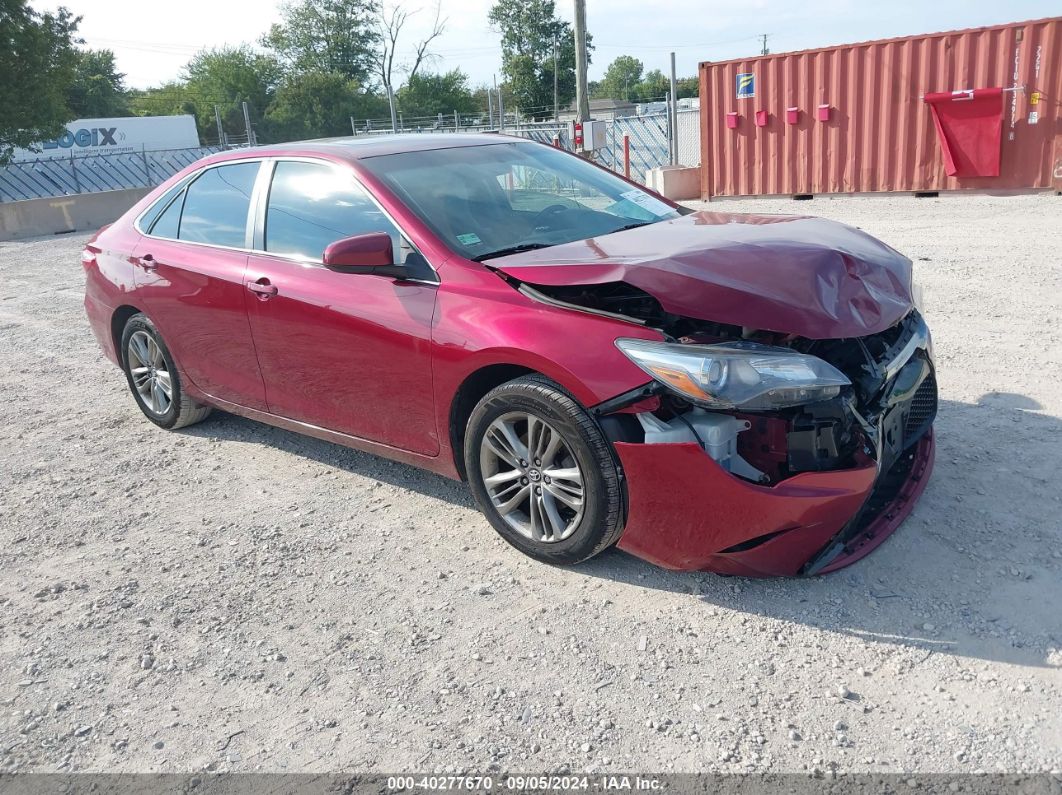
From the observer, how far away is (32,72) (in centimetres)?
3061

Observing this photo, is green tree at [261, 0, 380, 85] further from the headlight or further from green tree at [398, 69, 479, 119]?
the headlight

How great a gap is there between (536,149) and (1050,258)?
6031 mm

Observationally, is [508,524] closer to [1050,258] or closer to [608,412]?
[608,412]

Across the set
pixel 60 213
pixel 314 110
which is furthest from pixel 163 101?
pixel 60 213

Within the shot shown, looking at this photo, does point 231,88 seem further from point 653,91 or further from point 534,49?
point 653,91

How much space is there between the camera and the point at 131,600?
136 inches

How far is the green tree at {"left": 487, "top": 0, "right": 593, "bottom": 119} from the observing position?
210ft

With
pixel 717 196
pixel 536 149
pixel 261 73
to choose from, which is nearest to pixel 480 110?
pixel 261 73

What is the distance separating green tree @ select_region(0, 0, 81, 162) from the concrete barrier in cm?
1325

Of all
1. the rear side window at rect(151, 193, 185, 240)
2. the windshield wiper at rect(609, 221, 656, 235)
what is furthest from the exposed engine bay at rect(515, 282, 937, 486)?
the rear side window at rect(151, 193, 185, 240)

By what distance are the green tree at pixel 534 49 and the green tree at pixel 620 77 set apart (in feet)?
165

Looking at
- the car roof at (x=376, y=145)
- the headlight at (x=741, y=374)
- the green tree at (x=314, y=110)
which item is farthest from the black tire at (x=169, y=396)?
the green tree at (x=314, y=110)

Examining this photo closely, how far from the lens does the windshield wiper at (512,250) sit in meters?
3.58

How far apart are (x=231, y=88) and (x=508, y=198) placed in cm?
7220
